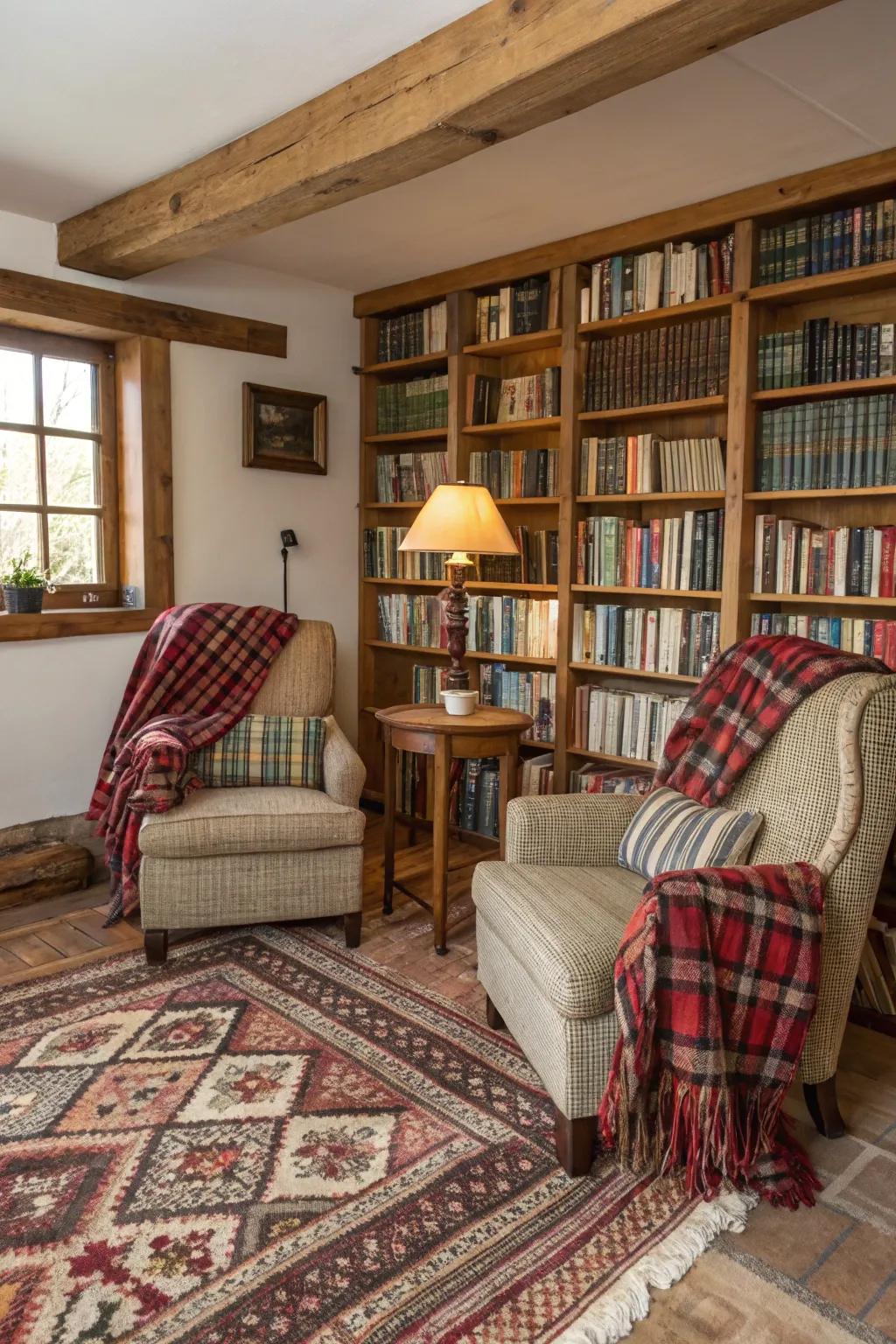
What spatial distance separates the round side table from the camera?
2932 millimetres

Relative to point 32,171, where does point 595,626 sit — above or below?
below

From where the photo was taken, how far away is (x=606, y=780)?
3449mm

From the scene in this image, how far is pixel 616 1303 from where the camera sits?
5.20 feet

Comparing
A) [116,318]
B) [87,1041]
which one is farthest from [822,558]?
[116,318]

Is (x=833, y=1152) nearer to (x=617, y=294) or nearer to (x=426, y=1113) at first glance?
(x=426, y=1113)

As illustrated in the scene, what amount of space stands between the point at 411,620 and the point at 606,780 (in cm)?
125

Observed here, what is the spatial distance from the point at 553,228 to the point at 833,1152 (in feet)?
9.49

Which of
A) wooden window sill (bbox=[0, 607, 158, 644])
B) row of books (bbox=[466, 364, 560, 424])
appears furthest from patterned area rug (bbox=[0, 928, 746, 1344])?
row of books (bbox=[466, 364, 560, 424])

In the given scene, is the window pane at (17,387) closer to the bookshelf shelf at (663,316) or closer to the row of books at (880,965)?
the bookshelf shelf at (663,316)

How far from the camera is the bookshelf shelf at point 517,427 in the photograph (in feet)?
12.0

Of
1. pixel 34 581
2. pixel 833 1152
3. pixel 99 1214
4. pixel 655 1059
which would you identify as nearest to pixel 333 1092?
pixel 99 1214

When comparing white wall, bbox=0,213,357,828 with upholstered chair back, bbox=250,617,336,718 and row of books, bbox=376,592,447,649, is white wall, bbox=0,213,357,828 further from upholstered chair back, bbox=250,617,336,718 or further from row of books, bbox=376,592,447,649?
upholstered chair back, bbox=250,617,336,718

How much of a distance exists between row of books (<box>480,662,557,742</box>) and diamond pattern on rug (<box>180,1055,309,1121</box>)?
168cm

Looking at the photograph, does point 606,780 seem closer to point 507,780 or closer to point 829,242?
point 507,780
